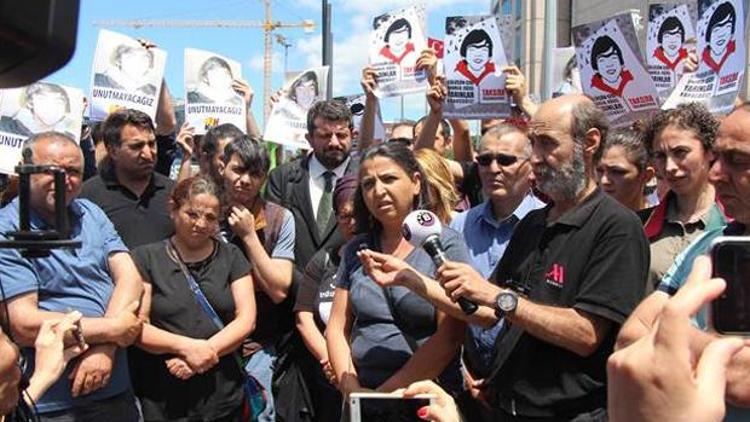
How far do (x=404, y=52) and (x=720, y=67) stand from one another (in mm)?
2224

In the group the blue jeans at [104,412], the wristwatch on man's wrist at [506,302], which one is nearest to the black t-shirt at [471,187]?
the blue jeans at [104,412]

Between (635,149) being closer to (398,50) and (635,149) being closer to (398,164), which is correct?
(398,164)

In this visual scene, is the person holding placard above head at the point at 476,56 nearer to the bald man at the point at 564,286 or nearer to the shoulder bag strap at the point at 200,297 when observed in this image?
the shoulder bag strap at the point at 200,297

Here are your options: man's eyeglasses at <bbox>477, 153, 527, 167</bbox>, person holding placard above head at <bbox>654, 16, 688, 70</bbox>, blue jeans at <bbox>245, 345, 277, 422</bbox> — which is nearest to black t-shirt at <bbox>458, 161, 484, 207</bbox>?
man's eyeglasses at <bbox>477, 153, 527, 167</bbox>

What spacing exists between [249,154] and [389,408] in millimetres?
2353

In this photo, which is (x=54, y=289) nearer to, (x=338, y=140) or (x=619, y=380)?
(x=338, y=140)

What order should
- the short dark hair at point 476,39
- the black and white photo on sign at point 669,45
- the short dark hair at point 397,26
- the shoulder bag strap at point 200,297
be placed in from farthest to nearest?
the short dark hair at point 397,26, the short dark hair at point 476,39, the black and white photo on sign at point 669,45, the shoulder bag strap at point 200,297

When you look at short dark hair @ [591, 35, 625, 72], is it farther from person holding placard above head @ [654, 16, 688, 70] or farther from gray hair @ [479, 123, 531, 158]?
gray hair @ [479, 123, 531, 158]

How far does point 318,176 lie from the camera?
5.23 meters

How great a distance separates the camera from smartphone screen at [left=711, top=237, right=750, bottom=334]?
1.21 m

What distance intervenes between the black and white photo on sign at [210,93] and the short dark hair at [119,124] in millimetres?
1672

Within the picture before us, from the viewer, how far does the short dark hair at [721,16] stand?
201 inches

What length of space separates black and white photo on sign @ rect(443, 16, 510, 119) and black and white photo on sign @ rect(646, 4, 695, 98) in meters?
1.09

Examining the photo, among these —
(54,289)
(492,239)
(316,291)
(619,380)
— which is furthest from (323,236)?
(619,380)
